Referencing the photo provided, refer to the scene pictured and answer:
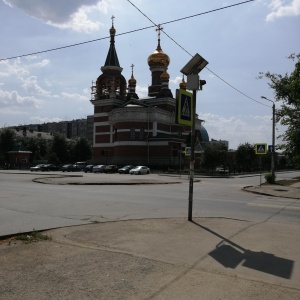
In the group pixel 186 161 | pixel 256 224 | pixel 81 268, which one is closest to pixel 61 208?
pixel 256 224

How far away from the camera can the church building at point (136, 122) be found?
7056 centimetres

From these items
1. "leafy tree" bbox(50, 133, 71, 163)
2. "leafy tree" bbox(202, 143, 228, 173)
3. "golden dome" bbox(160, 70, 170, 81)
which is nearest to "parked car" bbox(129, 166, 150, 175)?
"leafy tree" bbox(202, 143, 228, 173)

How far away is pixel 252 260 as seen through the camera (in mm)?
6301

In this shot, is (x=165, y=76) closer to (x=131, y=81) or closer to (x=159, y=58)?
(x=159, y=58)

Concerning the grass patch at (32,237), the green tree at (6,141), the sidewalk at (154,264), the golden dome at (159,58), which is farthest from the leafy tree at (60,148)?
the sidewalk at (154,264)

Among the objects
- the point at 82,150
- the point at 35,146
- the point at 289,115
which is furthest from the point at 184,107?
the point at 35,146

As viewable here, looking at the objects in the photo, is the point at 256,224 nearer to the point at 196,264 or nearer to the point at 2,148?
the point at 196,264

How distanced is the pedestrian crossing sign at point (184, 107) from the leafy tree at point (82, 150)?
300ft

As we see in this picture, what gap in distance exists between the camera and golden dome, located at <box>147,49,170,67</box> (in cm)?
7938

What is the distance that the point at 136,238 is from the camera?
7781 mm

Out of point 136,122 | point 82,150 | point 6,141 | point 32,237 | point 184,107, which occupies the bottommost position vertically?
point 32,237

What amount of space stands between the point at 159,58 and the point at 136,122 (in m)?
17.1

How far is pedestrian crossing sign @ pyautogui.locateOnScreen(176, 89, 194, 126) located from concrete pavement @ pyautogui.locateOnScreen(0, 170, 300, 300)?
112 inches

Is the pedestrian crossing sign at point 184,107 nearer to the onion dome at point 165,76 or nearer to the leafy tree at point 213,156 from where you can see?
the leafy tree at point 213,156
